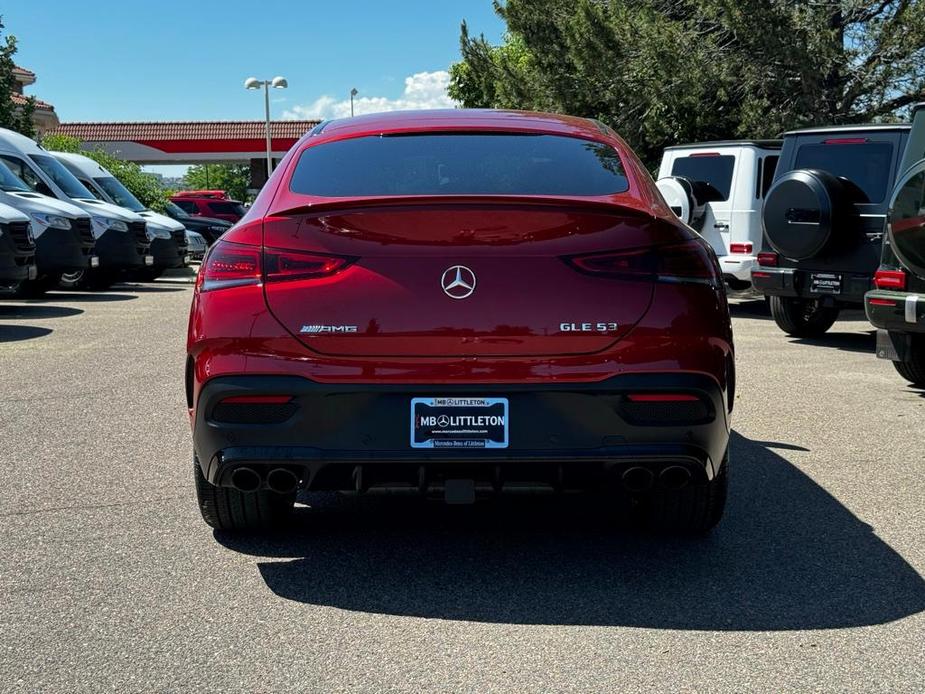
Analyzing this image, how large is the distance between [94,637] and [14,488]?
7.52 ft

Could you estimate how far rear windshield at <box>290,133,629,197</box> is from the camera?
15.5 feet

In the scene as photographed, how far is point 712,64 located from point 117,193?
1122 cm

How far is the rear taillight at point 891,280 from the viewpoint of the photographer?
345 inches

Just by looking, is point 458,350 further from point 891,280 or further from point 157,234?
point 157,234

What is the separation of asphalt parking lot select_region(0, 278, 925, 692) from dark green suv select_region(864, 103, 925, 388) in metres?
1.56

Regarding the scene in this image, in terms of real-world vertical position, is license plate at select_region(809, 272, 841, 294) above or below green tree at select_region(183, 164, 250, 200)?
above

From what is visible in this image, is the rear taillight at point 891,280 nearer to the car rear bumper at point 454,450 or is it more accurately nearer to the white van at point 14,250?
the car rear bumper at point 454,450

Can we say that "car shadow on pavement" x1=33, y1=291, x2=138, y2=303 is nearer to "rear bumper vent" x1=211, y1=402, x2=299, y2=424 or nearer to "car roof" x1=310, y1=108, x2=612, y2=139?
"car roof" x1=310, y1=108, x2=612, y2=139

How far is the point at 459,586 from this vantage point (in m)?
4.55

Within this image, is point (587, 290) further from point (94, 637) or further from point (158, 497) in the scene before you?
point (158, 497)

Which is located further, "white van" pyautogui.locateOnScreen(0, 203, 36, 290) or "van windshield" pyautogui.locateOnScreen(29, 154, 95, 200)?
"van windshield" pyautogui.locateOnScreen(29, 154, 95, 200)

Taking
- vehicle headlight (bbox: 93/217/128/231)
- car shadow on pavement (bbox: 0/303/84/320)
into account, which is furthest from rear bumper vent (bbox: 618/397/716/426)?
vehicle headlight (bbox: 93/217/128/231)

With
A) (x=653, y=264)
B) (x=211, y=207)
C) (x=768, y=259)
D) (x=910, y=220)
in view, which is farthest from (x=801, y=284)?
(x=211, y=207)

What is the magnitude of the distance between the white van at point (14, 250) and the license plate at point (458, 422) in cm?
1086
